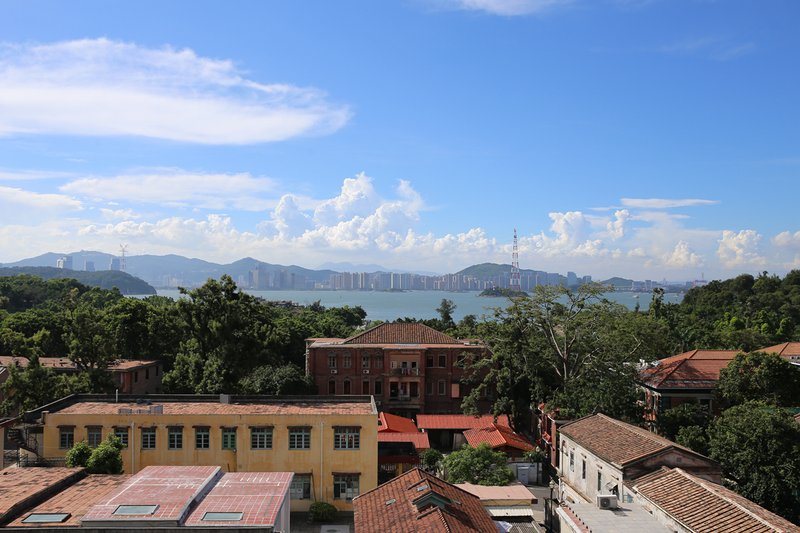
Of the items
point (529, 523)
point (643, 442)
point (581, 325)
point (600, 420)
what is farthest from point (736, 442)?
point (581, 325)

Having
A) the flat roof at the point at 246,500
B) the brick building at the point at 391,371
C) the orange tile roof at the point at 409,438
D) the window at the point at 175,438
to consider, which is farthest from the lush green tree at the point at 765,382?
the window at the point at 175,438

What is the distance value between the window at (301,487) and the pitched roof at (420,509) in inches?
221

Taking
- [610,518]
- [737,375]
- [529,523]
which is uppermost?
[737,375]

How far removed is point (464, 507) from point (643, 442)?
27.1ft

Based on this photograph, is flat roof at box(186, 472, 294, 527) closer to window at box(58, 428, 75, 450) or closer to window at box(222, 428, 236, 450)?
window at box(222, 428, 236, 450)

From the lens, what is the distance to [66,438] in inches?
1003

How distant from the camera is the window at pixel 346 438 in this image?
25578 mm

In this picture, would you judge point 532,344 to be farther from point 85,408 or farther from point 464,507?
point 85,408

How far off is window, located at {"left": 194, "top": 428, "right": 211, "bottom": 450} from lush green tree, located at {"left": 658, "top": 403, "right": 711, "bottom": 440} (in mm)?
21849

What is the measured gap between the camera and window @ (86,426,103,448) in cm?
2542

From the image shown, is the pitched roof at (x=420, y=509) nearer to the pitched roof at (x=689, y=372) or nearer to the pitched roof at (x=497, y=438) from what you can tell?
the pitched roof at (x=497, y=438)

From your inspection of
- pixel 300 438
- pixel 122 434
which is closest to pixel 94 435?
pixel 122 434

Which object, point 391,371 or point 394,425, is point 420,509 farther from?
point 391,371

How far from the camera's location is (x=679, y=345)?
61531mm
